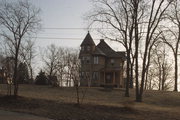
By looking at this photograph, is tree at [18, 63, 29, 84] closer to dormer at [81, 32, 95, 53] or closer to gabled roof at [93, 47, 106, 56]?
dormer at [81, 32, 95, 53]

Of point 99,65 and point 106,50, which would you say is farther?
point 106,50

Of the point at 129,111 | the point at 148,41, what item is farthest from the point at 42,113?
the point at 148,41

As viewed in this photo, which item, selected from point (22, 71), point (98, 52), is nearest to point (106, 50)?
point (98, 52)

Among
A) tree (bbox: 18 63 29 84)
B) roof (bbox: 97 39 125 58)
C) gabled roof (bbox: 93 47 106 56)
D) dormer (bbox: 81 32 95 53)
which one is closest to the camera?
tree (bbox: 18 63 29 84)

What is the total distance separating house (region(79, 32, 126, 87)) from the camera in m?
53.1

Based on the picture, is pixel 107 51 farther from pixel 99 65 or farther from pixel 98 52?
pixel 99 65

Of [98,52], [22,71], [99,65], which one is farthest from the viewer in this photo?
[99,65]

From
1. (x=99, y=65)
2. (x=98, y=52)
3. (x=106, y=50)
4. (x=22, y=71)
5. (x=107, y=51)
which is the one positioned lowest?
(x=22, y=71)

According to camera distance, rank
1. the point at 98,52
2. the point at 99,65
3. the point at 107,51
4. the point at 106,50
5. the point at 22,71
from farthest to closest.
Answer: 1. the point at 106,50
2. the point at 107,51
3. the point at 99,65
4. the point at 98,52
5. the point at 22,71

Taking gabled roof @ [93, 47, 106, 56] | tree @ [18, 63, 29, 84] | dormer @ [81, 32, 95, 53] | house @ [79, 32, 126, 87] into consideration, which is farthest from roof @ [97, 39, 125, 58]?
tree @ [18, 63, 29, 84]

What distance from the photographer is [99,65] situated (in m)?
53.8

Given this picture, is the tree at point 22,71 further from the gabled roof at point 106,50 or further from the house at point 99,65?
the gabled roof at point 106,50

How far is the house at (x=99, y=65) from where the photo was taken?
5309cm

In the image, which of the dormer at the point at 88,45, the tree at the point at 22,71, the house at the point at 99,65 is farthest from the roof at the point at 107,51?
the tree at the point at 22,71
